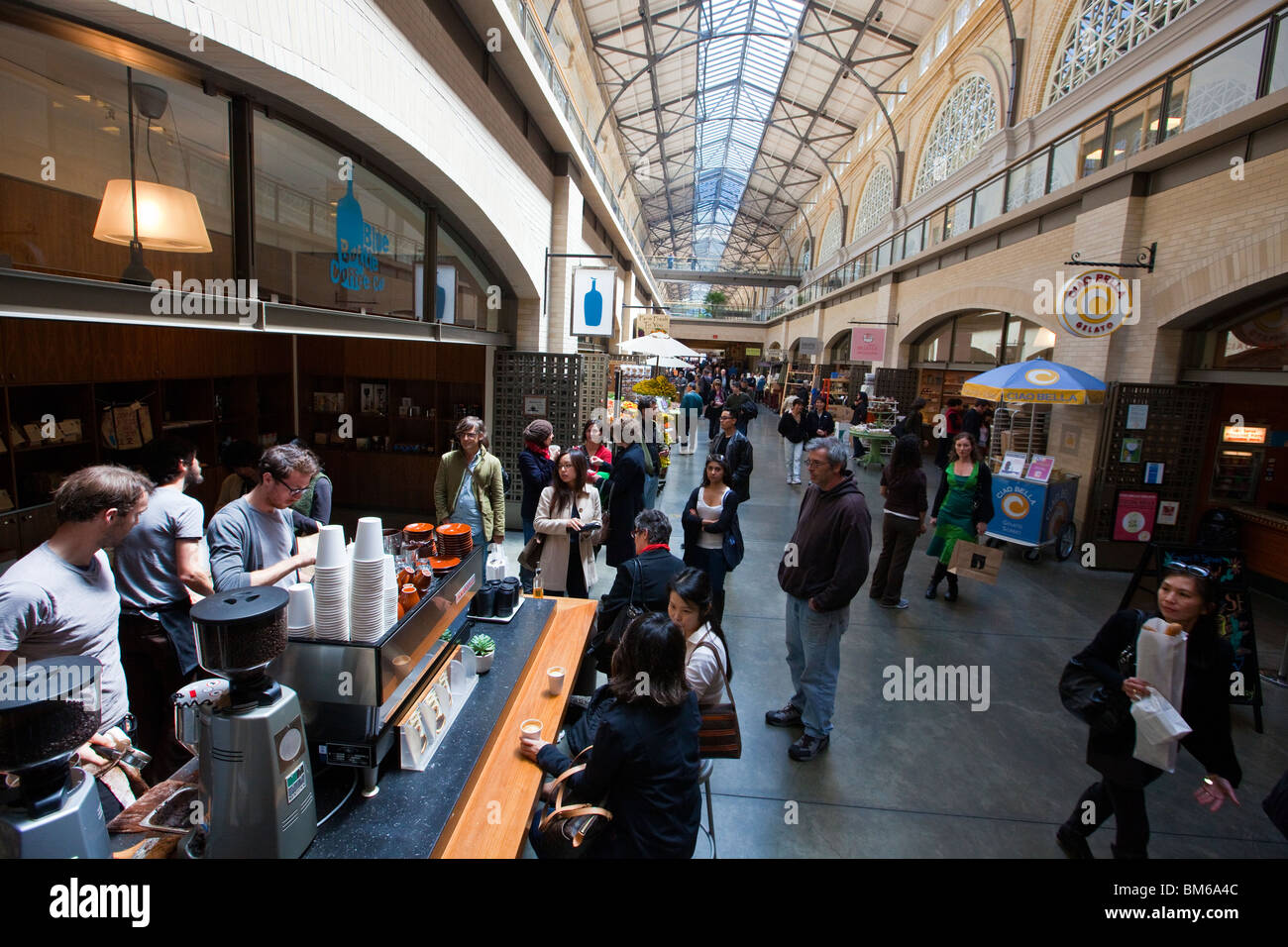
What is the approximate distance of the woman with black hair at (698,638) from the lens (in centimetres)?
305

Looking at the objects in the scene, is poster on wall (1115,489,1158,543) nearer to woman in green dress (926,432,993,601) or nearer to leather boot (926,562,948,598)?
woman in green dress (926,432,993,601)

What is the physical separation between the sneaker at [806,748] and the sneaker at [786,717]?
239mm

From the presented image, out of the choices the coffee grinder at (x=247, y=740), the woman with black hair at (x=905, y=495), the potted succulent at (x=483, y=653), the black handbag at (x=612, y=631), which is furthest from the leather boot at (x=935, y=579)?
the coffee grinder at (x=247, y=740)

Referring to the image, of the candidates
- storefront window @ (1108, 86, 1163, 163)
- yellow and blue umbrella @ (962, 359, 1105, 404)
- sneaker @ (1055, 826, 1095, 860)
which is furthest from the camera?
storefront window @ (1108, 86, 1163, 163)

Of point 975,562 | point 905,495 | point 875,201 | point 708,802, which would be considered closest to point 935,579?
point 975,562

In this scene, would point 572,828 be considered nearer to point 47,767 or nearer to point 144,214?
point 47,767

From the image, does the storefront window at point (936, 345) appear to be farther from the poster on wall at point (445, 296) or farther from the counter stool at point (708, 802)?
the counter stool at point (708, 802)

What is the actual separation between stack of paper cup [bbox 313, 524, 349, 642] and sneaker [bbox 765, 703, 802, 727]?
323cm

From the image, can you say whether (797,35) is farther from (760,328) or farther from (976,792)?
(760,328)

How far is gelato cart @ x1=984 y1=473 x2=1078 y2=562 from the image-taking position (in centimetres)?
867

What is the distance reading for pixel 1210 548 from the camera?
Result: 193 inches

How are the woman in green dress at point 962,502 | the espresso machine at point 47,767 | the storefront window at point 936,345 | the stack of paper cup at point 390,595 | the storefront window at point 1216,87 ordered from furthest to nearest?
1. the storefront window at point 936,345
2. the storefront window at point 1216,87
3. the woman in green dress at point 962,502
4. the stack of paper cup at point 390,595
5. the espresso machine at point 47,767

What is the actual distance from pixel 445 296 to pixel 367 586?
228 inches

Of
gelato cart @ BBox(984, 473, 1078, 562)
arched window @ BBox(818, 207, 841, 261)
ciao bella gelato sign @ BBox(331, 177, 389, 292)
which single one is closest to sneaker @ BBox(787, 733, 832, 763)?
ciao bella gelato sign @ BBox(331, 177, 389, 292)
